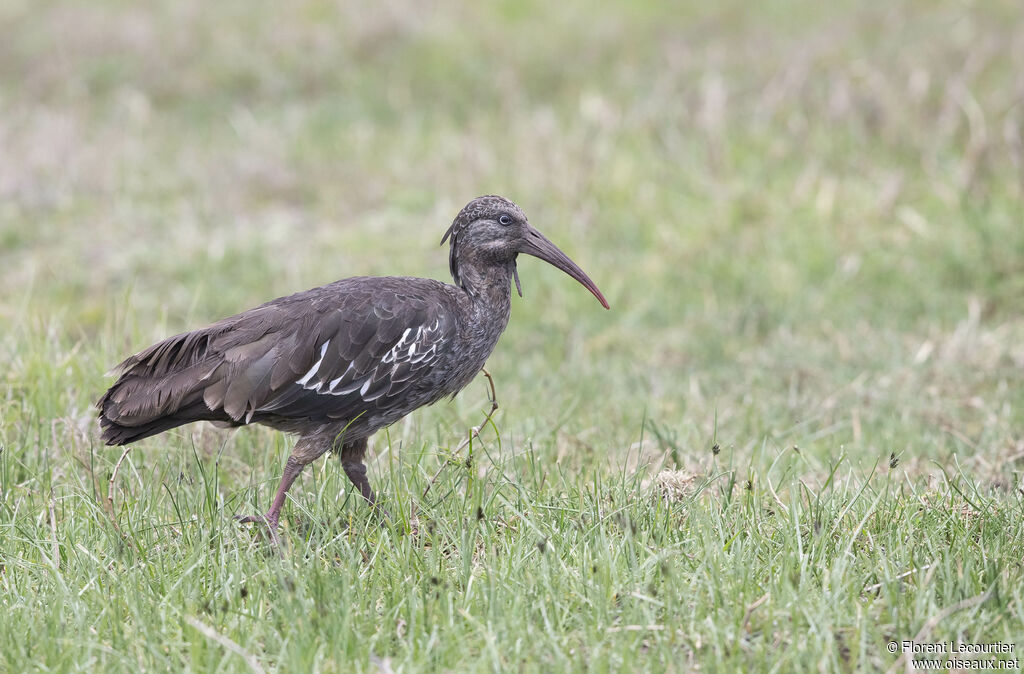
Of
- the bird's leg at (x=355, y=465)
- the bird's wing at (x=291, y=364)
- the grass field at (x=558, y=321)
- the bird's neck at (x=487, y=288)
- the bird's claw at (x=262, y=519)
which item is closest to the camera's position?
the grass field at (x=558, y=321)

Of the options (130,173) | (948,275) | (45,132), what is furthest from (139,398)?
(45,132)

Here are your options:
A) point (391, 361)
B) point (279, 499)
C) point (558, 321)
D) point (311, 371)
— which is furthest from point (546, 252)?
point (558, 321)

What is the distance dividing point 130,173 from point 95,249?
1813mm

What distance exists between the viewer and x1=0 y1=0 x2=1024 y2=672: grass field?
3.36m

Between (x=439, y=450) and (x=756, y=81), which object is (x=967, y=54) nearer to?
(x=756, y=81)

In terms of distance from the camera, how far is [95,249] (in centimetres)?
940

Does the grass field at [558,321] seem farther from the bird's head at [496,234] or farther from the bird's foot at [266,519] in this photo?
the bird's head at [496,234]

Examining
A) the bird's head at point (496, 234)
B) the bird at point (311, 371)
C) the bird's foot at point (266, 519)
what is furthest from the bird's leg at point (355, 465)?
the bird's head at point (496, 234)

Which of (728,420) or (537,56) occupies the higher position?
(537,56)

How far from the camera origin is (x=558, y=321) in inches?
318

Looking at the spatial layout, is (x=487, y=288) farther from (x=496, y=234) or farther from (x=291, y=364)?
(x=291, y=364)

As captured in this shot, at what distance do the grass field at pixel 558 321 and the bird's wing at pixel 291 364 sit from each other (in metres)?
0.27

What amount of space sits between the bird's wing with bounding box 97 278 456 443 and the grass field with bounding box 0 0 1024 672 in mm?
266

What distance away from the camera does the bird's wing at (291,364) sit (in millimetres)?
4199
